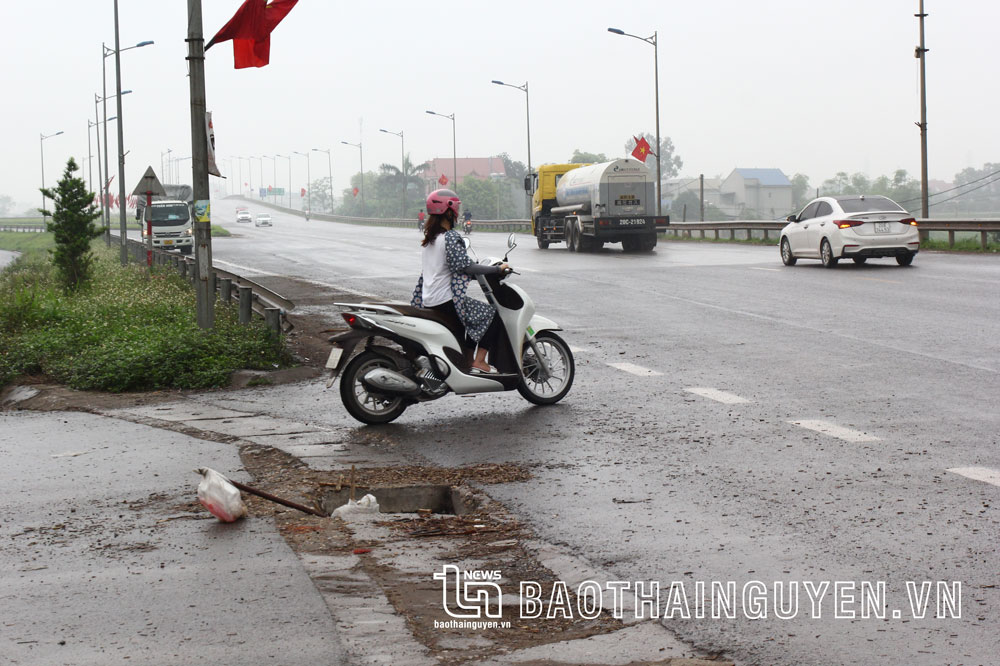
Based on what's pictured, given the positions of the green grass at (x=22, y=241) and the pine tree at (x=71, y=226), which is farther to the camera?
the green grass at (x=22, y=241)

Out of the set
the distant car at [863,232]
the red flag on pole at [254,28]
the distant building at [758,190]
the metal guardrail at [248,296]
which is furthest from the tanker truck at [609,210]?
the distant building at [758,190]

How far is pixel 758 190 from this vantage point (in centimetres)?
13862

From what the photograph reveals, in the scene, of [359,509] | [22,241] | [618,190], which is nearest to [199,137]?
[359,509]

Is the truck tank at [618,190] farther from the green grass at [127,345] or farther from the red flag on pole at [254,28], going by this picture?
the red flag on pole at [254,28]

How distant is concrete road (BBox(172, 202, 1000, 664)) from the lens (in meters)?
4.57

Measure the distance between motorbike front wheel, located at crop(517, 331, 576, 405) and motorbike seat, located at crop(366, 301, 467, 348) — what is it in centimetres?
65

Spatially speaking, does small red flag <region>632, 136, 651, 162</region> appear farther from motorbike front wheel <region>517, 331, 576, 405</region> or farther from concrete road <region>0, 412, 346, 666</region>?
concrete road <region>0, 412, 346, 666</region>

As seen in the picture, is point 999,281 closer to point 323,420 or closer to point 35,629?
point 323,420

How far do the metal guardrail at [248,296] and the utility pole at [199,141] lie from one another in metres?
0.85

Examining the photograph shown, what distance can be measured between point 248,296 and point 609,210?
22665mm

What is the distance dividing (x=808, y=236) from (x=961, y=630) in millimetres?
21363

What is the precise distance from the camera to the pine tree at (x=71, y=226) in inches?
977

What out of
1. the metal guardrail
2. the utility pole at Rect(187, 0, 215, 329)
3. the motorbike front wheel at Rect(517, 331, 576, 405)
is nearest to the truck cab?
the metal guardrail

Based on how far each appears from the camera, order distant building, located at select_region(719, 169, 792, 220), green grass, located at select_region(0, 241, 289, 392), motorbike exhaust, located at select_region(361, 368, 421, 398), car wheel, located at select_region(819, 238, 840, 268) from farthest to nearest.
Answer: distant building, located at select_region(719, 169, 792, 220) < car wheel, located at select_region(819, 238, 840, 268) < green grass, located at select_region(0, 241, 289, 392) < motorbike exhaust, located at select_region(361, 368, 421, 398)
